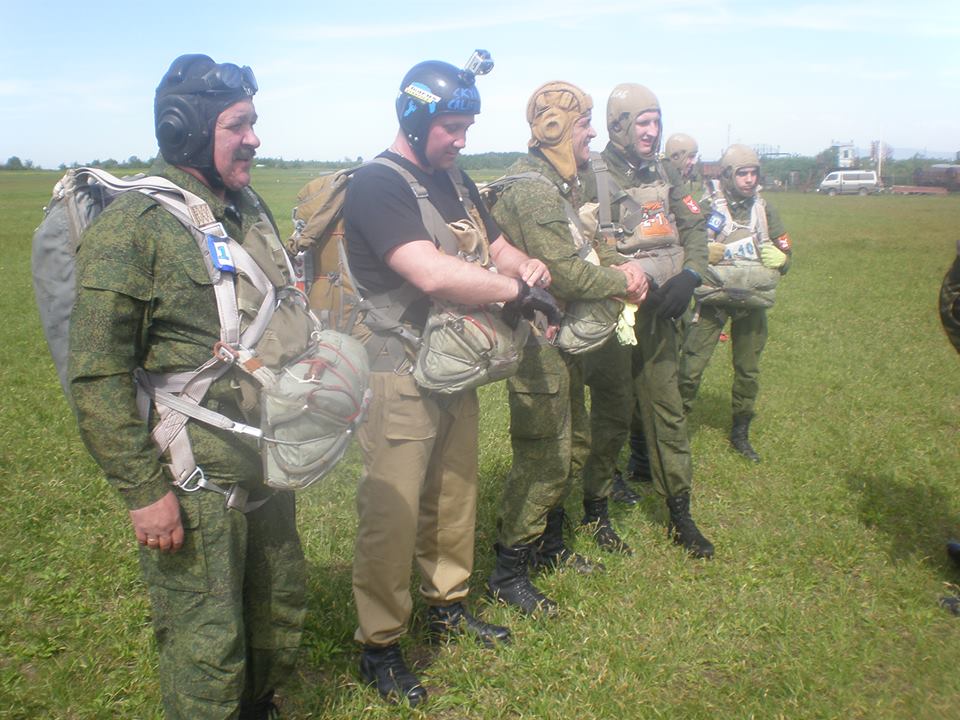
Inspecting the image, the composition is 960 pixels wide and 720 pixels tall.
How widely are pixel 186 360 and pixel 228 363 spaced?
128 millimetres

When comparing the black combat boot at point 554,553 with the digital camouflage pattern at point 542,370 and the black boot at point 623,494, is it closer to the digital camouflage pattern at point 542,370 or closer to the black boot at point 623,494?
the digital camouflage pattern at point 542,370

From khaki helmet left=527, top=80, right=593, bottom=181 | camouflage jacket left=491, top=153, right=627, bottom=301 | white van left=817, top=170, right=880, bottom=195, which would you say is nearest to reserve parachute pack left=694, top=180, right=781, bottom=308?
khaki helmet left=527, top=80, right=593, bottom=181

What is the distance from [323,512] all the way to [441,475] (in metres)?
1.87

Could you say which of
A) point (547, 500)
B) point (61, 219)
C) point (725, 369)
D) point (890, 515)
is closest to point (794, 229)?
point (725, 369)

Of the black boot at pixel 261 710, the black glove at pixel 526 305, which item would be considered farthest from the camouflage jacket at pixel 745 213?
the black boot at pixel 261 710

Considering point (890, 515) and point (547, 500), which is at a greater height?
point (547, 500)

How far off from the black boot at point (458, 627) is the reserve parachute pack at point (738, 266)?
3.41m

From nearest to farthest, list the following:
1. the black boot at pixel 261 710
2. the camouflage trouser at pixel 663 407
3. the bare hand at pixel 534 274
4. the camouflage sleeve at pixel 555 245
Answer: the black boot at pixel 261 710, the bare hand at pixel 534 274, the camouflage sleeve at pixel 555 245, the camouflage trouser at pixel 663 407

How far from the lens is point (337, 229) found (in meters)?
3.37

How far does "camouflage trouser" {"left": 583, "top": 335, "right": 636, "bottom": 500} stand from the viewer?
4.89 metres

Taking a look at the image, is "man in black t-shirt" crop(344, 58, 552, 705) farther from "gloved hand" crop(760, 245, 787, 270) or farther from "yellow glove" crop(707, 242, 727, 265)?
"gloved hand" crop(760, 245, 787, 270)

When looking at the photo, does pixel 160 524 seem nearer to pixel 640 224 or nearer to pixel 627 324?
pixel 627 324

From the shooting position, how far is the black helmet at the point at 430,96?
10.6 feet

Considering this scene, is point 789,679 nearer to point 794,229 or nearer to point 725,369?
point 725,369
